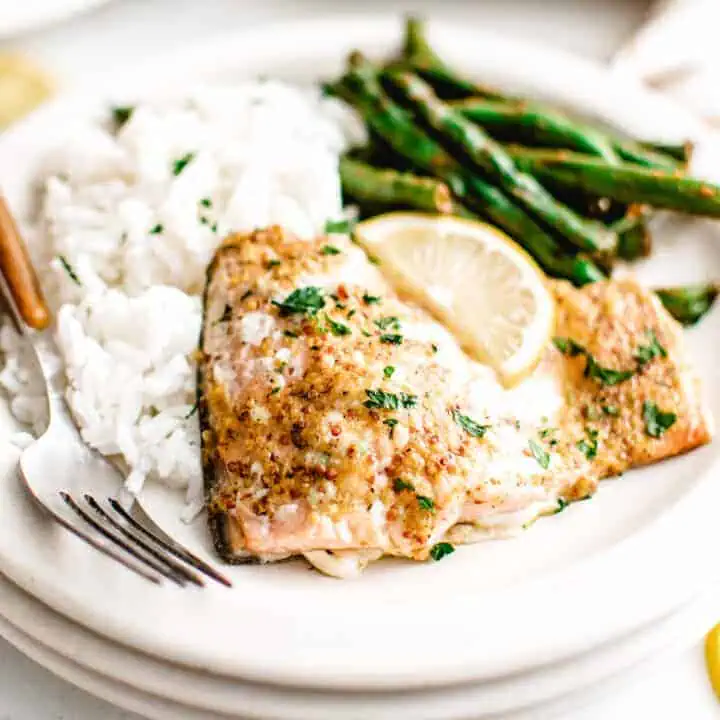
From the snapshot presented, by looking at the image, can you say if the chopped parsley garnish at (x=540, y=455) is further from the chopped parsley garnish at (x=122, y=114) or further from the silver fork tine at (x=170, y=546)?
the chopped parsley garnish at (x=122, y=114)

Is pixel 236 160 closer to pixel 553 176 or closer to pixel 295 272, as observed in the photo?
pixel 295 272

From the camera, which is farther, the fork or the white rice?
the white rice

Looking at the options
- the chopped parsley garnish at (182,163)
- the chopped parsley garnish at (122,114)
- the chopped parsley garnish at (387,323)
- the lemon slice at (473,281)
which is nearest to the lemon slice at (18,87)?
the chopped parsley garnish at (122,114)

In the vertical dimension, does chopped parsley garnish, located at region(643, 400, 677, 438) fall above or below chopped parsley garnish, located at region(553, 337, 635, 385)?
below

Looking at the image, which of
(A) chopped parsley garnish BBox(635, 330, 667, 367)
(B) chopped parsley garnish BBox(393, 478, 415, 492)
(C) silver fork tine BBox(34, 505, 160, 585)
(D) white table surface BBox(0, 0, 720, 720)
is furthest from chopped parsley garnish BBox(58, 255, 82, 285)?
(D) white table surface BBox(0, 0, 720, 720)

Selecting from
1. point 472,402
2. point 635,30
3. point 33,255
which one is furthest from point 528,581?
point 635,30

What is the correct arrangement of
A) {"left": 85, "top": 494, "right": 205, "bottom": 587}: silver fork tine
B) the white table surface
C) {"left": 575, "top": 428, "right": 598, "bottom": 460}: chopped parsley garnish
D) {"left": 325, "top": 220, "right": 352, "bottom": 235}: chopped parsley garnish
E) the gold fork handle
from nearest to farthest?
{"left": 85, "top": 494, "right": 205, "bottom": 587}: silver fork tine, {"left": 575, "top": 428, "right": 598, "bottom": 460}: chopped parsley garnish, the gold fork handle, {"left": 325, "top": 220, "right": 352, "bottom": 235}: chopped parsley garnish, the white table surface

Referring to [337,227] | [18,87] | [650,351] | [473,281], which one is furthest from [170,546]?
[18,87]

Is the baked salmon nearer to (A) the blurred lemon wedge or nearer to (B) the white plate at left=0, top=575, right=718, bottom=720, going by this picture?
(B) the white plate at left=0, top=575, right=718, bottom=720

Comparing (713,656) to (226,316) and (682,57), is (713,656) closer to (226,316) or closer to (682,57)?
(226,316)

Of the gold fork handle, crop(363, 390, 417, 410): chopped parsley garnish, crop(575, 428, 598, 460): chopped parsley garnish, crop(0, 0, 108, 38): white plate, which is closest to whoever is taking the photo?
crop(363, 390, 417, 410): chopped parsley garnish
